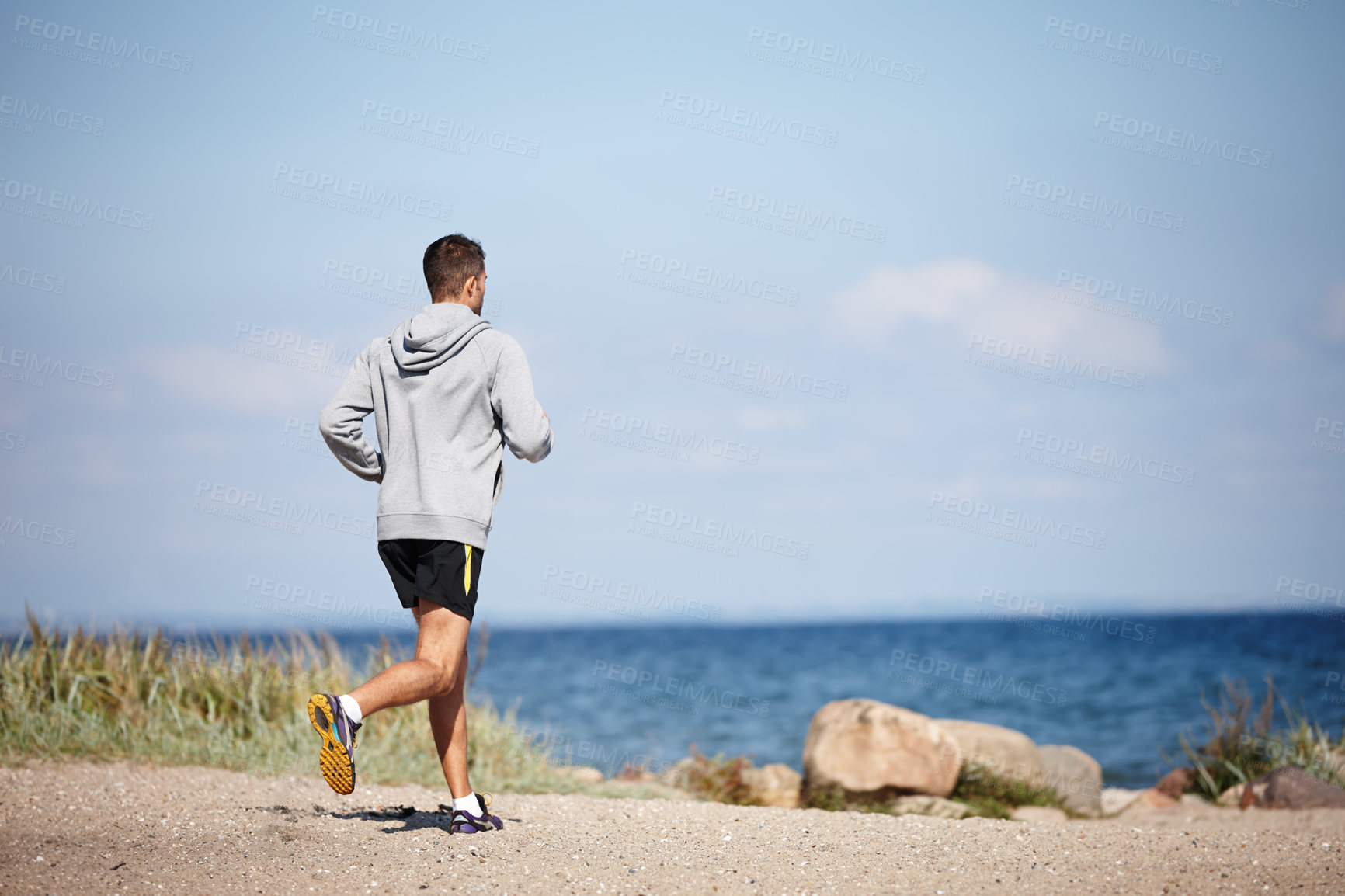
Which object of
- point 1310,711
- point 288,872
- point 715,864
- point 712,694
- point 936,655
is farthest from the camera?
point 936,655

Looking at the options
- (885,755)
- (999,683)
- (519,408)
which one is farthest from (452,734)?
(999,683)

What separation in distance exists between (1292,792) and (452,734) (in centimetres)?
674

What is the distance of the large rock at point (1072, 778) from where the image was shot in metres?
8.59

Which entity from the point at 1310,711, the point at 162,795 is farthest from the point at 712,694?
the point at 162,795

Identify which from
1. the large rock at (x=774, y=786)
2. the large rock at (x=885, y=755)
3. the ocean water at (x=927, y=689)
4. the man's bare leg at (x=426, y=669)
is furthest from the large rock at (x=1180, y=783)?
the man's bare leg at (x=426, y=669)

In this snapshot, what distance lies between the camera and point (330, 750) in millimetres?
3305

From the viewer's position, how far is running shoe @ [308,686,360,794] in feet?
10.8

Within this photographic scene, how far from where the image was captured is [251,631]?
7.35 m

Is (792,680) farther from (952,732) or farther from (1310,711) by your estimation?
(952,732)

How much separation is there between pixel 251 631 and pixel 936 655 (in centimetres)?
3392

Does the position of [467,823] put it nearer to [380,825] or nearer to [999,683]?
[380,825]

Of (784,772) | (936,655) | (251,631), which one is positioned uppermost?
(251,631)

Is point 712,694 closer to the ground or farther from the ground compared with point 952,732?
closer to the ground

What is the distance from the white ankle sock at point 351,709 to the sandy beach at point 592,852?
54 centimetres
